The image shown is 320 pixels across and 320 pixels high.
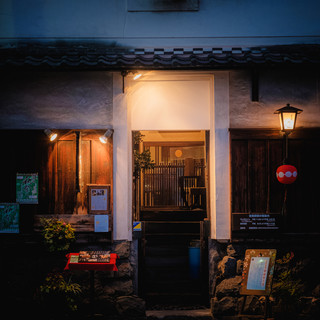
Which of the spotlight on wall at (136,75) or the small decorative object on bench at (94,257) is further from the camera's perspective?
the spotlight on wall at (136,75)

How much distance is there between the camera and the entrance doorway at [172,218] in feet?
29.5

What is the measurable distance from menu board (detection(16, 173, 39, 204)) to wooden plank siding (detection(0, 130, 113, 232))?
0.10 meters

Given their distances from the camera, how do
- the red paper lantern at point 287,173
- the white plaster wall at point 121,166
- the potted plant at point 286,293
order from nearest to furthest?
the potted plant at point 286,293 → the red paper lantern at point 287,173 → the white plaster wall at point 121,166

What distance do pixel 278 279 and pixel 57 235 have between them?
5.46 m

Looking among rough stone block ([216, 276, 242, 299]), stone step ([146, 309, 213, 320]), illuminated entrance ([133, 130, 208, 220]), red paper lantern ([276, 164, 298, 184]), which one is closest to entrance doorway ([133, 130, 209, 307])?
illuminated entrance ([133, 130, 208, 220])

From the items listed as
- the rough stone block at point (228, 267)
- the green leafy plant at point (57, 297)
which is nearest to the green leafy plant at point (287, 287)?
the rough stone block at point (228, 267)

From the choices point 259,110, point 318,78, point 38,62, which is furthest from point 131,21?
point 318,78

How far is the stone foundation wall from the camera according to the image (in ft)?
Result: 25.0

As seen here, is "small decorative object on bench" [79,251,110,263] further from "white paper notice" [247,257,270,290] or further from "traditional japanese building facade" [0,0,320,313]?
"white paper notice" [247,257,270,290]

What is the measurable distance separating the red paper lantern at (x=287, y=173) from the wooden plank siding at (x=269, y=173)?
24.3 inches

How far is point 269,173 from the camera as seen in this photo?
8492 millimetres

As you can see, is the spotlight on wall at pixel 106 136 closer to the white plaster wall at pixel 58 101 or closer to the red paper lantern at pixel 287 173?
the white plaster wall at pixel 58 101

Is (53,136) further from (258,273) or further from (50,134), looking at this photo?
(258,273)

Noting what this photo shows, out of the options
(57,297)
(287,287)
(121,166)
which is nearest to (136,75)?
(121,166)
